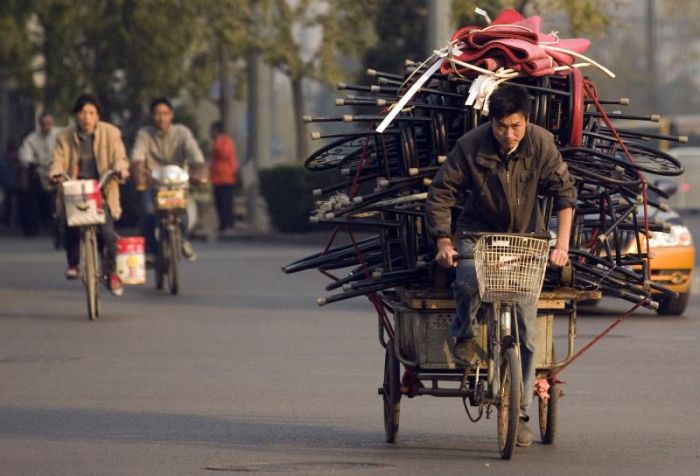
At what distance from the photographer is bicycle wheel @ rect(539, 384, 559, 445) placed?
8.93 metres

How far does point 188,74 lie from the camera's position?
3853 centimetres

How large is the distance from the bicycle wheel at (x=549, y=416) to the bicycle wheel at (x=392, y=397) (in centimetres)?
70

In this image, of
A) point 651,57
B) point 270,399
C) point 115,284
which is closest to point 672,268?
point 115,284

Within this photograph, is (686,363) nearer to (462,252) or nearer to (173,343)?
(173,343)

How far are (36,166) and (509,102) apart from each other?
22.3m

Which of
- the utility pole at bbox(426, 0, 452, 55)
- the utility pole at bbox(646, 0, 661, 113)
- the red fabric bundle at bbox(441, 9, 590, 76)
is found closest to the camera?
the red fabric bundle at bbox(441, 9, 590, 76)

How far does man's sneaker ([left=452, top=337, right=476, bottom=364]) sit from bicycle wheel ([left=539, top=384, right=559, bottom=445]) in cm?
57

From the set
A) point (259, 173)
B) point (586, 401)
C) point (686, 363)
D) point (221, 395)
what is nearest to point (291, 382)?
point (221, 395)

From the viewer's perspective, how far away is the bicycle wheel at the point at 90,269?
1558 centimetres

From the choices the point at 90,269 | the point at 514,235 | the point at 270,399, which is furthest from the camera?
the point at 90,269

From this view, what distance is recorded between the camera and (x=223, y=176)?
31.0 meters

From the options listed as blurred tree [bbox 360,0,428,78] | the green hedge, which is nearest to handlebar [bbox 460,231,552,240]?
the green hedge

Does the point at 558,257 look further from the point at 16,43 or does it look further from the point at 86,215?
the point at 16,43

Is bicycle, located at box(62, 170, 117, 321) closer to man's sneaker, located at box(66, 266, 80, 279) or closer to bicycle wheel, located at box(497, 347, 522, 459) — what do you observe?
man's sneaker, located at box(66, 266, 80, 279)
